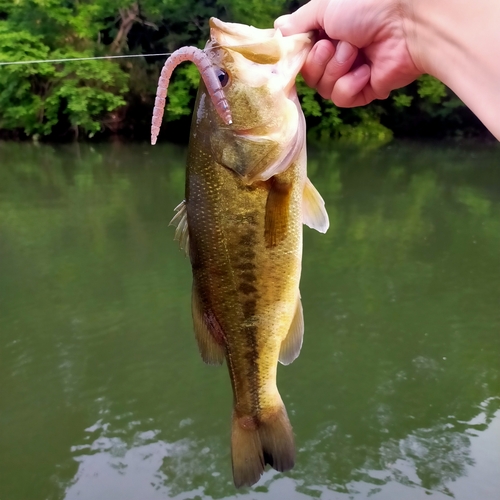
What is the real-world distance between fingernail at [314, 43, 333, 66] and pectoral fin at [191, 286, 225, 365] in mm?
844

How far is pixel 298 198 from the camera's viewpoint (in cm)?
155

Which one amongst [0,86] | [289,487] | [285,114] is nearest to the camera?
[285,114]

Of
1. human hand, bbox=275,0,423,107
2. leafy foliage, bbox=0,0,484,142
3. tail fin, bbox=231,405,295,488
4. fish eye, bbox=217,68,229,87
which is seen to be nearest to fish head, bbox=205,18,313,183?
fish eye, bbox=217,68,229,87

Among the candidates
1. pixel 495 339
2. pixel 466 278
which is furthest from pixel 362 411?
pixel 466 278

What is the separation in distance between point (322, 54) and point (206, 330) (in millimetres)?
953

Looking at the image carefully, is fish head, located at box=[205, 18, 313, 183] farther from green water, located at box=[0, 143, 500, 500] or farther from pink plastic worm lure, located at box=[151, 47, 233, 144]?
green water, located at box=[0, 143, 500, 500]

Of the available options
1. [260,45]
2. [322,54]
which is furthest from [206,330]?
[322,54]

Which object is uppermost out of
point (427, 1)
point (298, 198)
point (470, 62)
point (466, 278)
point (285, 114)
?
point (427, 1)

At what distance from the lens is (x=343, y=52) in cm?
171

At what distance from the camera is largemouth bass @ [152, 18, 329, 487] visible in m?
1.46

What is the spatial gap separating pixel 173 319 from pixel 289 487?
107 inches

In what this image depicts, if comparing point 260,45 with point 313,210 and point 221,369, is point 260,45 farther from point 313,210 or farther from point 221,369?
point 221,369

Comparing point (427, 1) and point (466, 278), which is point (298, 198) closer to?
point (427, 1)

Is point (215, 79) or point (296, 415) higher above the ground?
point (215, 79)
